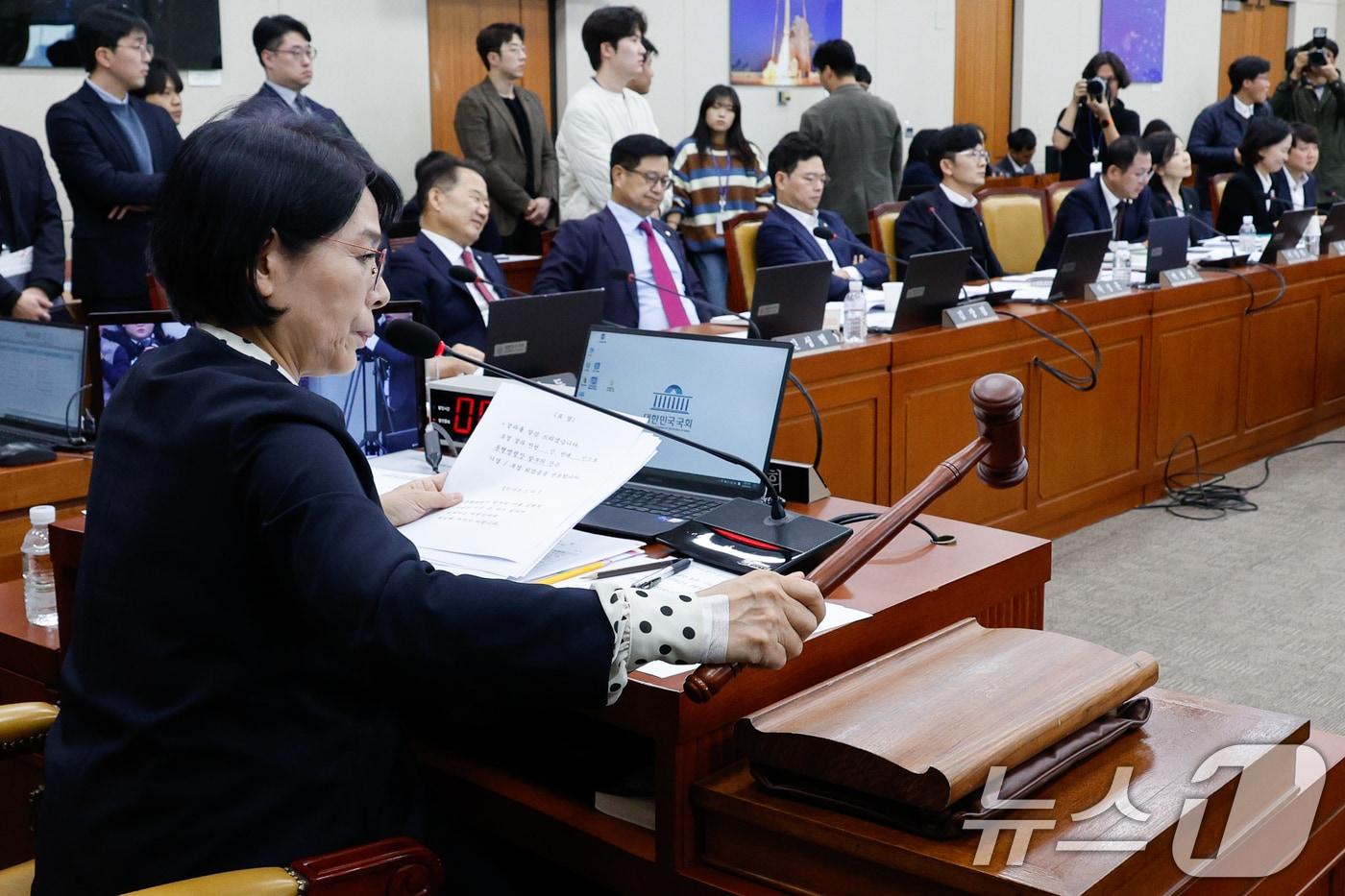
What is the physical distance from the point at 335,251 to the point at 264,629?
12.1 inches

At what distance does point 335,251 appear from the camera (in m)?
1.13

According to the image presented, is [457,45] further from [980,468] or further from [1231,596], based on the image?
[980,468]

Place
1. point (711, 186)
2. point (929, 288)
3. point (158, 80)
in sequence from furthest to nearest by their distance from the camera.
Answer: point (711, 186) → point (158, 80) → point (929, 288)

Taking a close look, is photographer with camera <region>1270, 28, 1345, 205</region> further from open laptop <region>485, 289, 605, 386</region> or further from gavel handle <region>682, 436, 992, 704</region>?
gavel handle <region>682, 436, 992, 704</region>

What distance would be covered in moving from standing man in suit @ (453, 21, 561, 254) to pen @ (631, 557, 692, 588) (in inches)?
164

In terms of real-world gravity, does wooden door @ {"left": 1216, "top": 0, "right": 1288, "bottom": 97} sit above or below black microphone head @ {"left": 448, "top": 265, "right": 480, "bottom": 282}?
above

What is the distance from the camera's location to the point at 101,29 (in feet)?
12.2

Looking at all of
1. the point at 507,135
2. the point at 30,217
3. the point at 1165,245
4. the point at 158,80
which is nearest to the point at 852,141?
the point at 507,135

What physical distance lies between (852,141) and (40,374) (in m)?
4.25

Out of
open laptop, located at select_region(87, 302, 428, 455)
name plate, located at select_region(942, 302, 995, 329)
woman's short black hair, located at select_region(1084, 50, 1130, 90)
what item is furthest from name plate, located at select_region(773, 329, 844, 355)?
woman's short black hair, located at select_region(1084, 50, 1130, 90)

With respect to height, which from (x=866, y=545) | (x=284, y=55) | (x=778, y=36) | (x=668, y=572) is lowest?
(x=668, y=572)

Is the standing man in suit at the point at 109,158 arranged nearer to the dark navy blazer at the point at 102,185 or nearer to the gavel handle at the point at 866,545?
the dark navy blazer at the point at 102,185

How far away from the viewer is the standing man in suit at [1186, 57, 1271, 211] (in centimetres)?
738

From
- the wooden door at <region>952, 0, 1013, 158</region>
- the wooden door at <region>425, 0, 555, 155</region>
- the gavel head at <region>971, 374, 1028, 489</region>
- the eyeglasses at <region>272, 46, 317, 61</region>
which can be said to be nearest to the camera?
the gavel head at <region>971, 374, 1028, 489</region>
